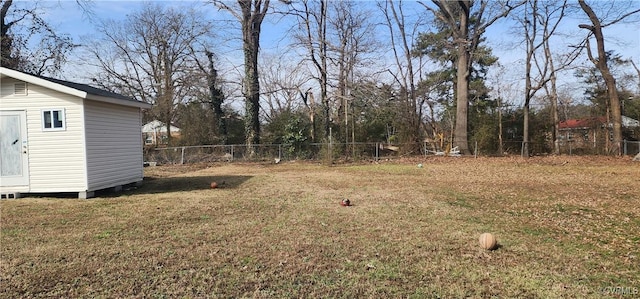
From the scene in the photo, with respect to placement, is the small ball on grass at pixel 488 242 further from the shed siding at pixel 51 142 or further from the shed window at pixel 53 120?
the shed window at pixel 53 120

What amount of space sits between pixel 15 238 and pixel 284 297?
12.6 feet

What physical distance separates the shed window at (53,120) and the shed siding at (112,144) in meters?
0.50

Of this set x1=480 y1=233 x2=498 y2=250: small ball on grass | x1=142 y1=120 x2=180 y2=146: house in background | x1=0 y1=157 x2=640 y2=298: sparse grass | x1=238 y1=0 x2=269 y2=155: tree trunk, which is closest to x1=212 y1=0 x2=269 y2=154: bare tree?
x1=238 y1=0 x2=269 y2=155: tree trunk

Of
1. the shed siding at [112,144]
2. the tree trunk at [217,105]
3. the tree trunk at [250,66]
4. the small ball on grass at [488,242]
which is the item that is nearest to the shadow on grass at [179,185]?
the shed siding at [112,144]

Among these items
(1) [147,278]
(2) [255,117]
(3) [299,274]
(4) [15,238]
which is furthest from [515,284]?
(2) [255,117]

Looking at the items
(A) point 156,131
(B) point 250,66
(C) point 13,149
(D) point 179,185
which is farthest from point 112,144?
(A) point 156,131

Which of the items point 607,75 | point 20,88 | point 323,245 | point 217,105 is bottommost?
point 323,245

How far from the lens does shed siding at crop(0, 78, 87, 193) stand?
24.8 ft

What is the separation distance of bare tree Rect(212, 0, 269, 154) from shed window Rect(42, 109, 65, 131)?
38.8 ft

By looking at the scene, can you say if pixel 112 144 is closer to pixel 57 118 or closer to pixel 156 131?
pixel 57 118

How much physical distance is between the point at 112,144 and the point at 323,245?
6519 mm

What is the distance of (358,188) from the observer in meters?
8.78

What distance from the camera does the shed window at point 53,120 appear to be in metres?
7.59

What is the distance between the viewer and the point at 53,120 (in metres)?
7.61
